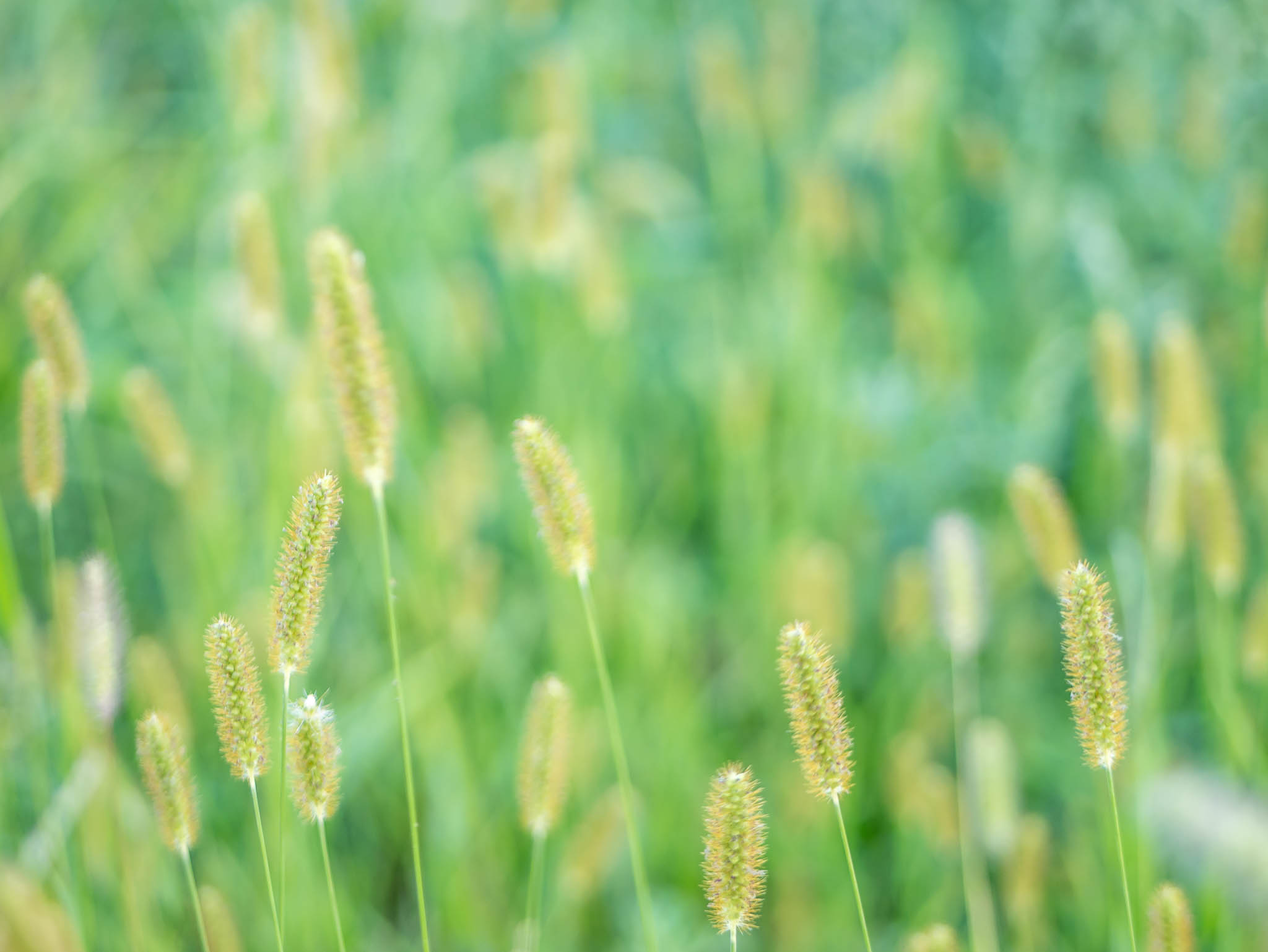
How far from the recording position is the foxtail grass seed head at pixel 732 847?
884 millimetres

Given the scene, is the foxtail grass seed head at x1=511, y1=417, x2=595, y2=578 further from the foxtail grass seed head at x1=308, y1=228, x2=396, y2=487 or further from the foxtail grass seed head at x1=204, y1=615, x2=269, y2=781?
the foxtail grass seed head at x1=204, y1=615, x2=269, y2=781

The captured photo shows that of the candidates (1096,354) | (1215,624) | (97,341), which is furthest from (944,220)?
(97,341)

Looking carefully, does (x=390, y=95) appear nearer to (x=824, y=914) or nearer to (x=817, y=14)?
(x=817, y=14)

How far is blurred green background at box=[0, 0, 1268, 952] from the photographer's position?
180cm

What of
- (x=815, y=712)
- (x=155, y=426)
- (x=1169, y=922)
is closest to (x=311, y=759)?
(x=815, y=712)

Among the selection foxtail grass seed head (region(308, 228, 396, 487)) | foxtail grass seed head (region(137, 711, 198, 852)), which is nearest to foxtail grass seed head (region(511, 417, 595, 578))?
foxtail grass seed head (region(308, 228, 396, 487))

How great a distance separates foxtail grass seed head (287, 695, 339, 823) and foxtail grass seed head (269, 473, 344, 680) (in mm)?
54

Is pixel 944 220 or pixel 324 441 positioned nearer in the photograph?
pixel 324 441

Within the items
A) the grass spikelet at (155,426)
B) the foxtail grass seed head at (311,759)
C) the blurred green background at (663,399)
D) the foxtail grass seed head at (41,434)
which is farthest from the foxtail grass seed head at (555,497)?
the grass spikelet at (155,426)

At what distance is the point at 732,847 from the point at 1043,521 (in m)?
0.69

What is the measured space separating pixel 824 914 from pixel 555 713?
3.02ft

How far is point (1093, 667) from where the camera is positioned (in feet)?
2.99

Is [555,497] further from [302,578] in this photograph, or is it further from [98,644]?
[98,644]

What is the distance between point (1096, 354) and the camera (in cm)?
184
